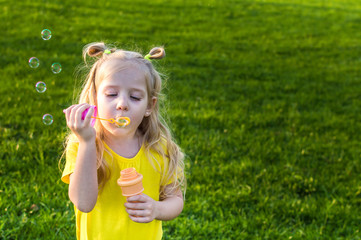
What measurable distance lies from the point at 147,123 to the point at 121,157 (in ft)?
1.03

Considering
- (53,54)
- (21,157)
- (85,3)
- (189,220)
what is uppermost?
(85,3)

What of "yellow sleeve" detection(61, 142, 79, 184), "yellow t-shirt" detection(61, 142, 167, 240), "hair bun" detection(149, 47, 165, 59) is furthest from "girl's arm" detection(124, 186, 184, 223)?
"hair bun" detection(149, 47, 165, 59)

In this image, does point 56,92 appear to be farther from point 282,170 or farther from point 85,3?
point 85,3

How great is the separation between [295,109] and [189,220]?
11.0ft

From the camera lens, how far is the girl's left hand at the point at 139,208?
193 cm

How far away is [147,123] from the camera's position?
234cm

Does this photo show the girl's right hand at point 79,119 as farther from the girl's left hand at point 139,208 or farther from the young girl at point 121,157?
the girl's left hand at point 139,208

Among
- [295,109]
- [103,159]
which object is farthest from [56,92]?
[103,159]

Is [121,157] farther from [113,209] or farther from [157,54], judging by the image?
[157,54]

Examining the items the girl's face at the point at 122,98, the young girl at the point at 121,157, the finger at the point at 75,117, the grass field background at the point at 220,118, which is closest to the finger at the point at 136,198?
the young girl at the point at 121,157

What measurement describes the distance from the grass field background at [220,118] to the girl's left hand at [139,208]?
1.07 m

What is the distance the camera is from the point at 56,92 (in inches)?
229

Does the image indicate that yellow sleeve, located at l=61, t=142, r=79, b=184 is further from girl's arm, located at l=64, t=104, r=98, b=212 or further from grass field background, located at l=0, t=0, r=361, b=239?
grass field background, located at l=0, t=0, r=361, b=239

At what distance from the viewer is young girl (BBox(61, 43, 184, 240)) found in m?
1.92
